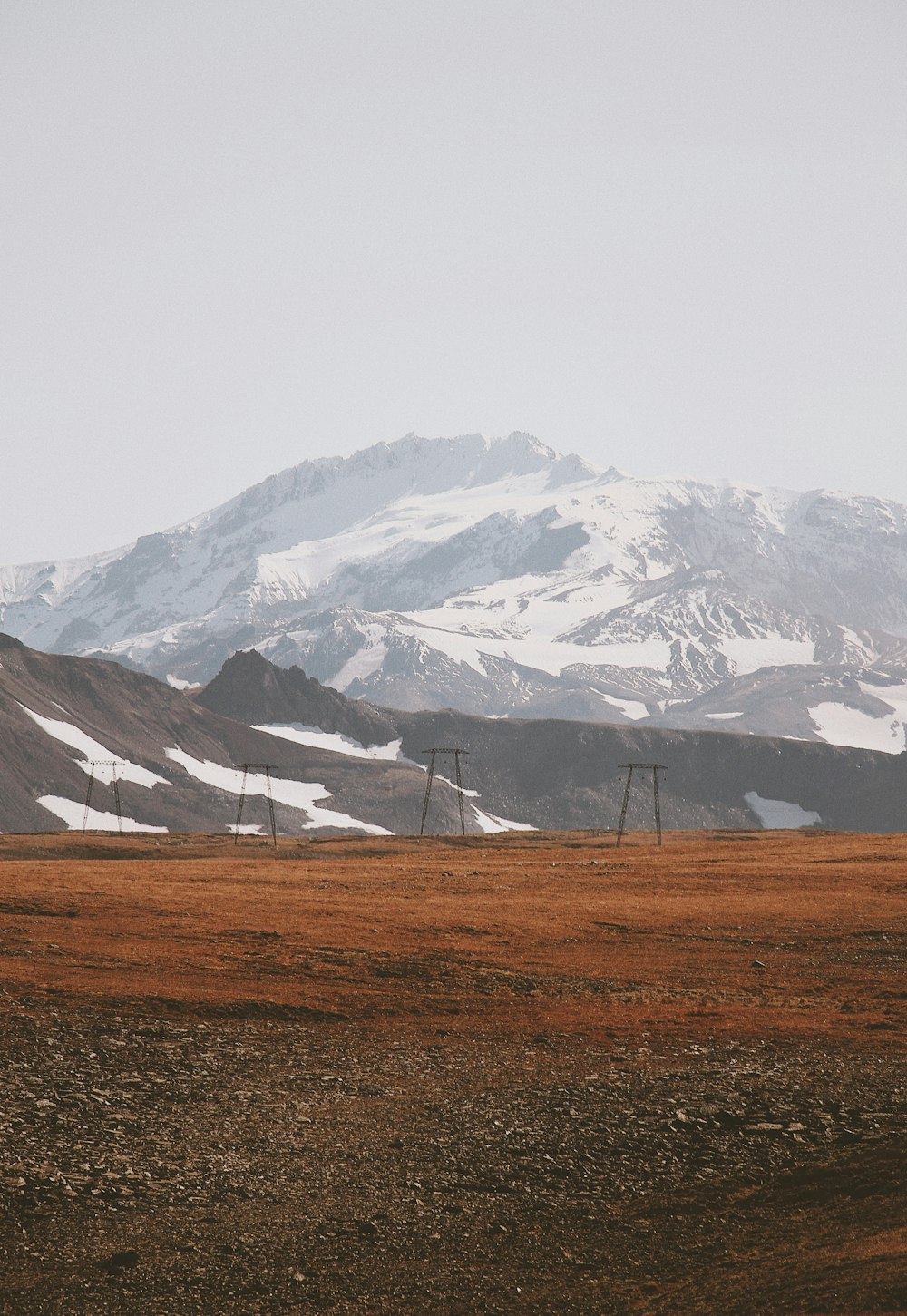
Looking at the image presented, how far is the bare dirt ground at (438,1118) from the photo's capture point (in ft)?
55.1

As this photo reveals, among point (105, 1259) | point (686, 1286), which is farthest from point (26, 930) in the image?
point (686, 1286)

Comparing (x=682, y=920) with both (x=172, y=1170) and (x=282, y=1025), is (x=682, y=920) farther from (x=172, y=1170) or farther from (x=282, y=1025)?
(x=172, y=1170)

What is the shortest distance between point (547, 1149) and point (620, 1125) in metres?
1.75

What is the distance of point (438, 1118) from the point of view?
22938 millimetres

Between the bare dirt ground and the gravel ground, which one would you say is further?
the bare dirt ground

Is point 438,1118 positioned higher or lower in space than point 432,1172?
higher

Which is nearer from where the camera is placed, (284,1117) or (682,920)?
(284,1117)

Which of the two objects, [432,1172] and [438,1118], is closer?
[432,1172]

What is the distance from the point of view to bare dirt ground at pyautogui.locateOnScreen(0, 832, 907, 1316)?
16.8m

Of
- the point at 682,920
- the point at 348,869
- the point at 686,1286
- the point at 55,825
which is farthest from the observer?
the point at 55,825

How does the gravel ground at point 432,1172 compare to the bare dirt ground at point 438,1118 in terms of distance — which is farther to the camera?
the bare dirt ground at point 438,1118

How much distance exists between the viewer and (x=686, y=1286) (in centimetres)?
1650

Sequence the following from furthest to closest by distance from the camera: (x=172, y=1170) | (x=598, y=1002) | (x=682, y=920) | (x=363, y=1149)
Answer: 1. (x=682, y=920)
2. (x=598, y=1002)
3. (x=363, y=1149)
4. (x=172, y=1170)

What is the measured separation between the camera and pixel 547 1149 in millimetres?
21469
